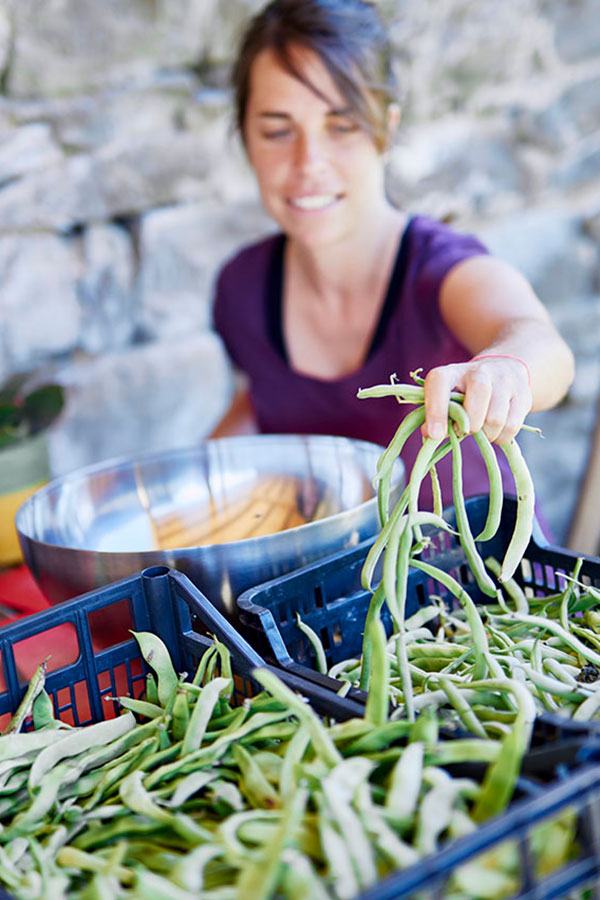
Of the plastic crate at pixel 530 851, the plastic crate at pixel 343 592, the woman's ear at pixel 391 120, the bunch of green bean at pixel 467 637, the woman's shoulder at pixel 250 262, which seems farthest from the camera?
the woman's shoulder at pixel 250 262

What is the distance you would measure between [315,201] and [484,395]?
30.4 inches

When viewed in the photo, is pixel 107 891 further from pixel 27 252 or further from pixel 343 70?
pixel 27 252

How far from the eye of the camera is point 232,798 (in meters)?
0.55

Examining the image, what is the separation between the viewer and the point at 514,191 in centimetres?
226

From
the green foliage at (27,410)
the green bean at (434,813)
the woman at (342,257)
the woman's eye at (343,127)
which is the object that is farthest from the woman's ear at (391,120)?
the green bean at (434,813)

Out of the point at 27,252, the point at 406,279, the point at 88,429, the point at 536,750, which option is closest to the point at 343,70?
the point at 406,279

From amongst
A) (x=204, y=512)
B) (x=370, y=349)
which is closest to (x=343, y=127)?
(x=370, y=349)

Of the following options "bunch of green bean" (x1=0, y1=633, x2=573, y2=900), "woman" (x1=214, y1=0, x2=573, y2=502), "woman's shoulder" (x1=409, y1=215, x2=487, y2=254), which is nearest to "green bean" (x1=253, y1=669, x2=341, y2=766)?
"bunch of green bean" (x1=0, y1=633, x2=573, y2=900)

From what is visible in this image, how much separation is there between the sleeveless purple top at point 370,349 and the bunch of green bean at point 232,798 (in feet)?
1.97

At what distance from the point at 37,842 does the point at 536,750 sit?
0.31m

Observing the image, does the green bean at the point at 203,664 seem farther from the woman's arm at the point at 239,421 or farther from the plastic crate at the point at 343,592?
the woman's arm at the point at 239,421

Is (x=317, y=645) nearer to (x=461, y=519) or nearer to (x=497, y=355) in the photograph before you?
(x=461, y=519)

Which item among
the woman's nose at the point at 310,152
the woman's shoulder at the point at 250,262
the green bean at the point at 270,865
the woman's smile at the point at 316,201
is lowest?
the green bean at the point at 270,865

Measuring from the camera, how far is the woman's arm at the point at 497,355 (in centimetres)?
64
